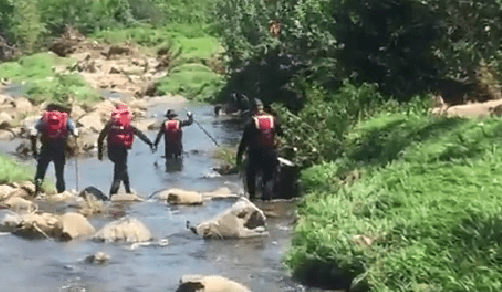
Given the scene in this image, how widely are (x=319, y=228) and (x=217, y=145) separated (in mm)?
14910

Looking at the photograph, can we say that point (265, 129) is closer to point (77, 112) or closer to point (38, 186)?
point (38, 186)

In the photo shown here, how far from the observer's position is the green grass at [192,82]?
38281 mm

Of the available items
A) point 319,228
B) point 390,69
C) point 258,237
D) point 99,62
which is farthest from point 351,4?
point 99,62

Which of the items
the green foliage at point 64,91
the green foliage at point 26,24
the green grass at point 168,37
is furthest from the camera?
the green foliage at point 26,24

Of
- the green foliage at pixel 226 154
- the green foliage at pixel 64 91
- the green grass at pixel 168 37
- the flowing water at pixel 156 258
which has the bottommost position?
the flowing water at pixel 156 258

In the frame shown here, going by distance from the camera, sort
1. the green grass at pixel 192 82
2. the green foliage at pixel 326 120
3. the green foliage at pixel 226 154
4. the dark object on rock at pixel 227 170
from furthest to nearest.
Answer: the green grass at pixel 192 82, the green foliage at pixel 226 154, the dark object on rock at pixel 227 170, the green foliage at pixel 326 120

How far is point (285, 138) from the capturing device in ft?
51.4

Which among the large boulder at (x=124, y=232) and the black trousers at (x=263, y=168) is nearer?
the large boulder at (x=124, y=232)

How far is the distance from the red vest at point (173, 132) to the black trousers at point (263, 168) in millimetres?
5207

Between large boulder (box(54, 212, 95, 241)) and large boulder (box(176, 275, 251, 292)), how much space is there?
11.3 feet

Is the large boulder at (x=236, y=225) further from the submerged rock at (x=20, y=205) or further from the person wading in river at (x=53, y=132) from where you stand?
the person wading in river at (x=53, y=132)

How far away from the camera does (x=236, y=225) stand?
12.0 metres

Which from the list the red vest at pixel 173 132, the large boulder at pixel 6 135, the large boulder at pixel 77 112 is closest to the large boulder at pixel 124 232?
the red vest at pixel 173 132

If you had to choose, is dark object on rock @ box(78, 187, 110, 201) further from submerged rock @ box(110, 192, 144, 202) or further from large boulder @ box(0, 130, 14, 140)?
large boulder @ box(0, 130, 14, 140)
